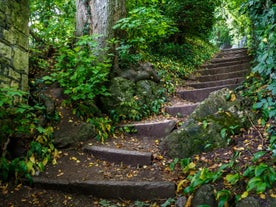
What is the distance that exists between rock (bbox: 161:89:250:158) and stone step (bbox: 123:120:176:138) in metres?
0.41

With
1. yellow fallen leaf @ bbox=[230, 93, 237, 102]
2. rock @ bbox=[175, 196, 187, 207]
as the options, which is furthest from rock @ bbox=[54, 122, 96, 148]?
yellow fallen leaf @ bbox=[230, 93, 237, 102]

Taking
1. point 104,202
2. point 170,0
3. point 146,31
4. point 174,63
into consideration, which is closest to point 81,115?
point 104,202

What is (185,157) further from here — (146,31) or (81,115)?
(146,31)

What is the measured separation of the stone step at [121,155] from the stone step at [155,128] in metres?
0.74

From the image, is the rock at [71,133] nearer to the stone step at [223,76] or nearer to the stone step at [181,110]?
the stone step at [181,110]

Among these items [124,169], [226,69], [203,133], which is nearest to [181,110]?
[203,133]

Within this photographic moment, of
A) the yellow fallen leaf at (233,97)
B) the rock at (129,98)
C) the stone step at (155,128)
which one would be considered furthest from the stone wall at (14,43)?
the yellow fallen leaf at (233,97)

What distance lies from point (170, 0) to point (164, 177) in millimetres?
6227

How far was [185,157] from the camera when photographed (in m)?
3.46

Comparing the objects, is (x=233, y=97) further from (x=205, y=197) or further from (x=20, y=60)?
(x=20, y=60)

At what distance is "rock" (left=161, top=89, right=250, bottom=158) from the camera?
11.2 ft

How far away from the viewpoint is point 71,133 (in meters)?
3.92

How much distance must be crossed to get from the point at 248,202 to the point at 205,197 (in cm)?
41

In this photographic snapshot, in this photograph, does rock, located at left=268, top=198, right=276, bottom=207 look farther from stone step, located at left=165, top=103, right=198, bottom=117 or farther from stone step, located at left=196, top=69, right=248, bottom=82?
stone step, located at left=196, top=69, right=248, bottom=82
